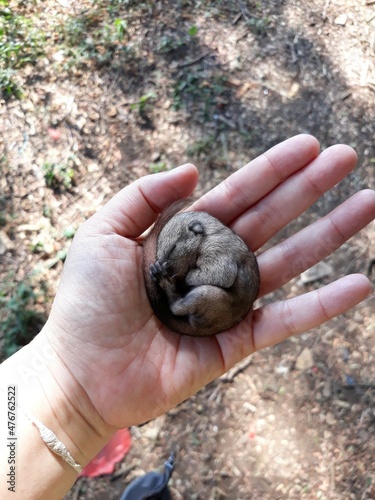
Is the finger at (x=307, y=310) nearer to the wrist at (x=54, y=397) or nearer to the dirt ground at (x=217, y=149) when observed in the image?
the dirt ground at (x=217, y=149)

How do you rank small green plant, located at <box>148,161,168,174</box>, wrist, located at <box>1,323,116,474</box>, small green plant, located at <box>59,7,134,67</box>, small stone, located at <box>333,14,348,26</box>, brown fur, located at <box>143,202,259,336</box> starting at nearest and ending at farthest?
1. wrist, located at <box>1,323,116,474</box>
2. brown fur, located at <box>143,202,259,336</box>
3. small green plant, located at <box>148,161,168,174</box>
4. small green plant, located at <box>59,7,134,67</box>
5. small stone, located at <box>333,14,348,26</box>

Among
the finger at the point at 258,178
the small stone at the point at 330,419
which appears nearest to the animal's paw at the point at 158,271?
the finger at the point at 258,178

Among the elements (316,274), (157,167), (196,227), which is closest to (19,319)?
(196,227)

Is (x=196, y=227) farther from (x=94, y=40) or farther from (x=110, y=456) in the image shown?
(x=94, y=40)

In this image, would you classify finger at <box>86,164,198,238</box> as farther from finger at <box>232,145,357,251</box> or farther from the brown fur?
finger at <box>232,145,357,251</box>

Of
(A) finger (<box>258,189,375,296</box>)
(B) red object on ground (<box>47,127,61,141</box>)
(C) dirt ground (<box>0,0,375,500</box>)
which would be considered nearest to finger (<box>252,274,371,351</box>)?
(A) finger (<box>258,189,375,296</box>)

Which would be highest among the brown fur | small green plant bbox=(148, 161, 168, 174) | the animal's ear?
small green plant bbox=(148, 161, 168, 174)

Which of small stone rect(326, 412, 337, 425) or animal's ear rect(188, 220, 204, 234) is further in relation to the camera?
small stone rect(326, 412, 337, 425)
